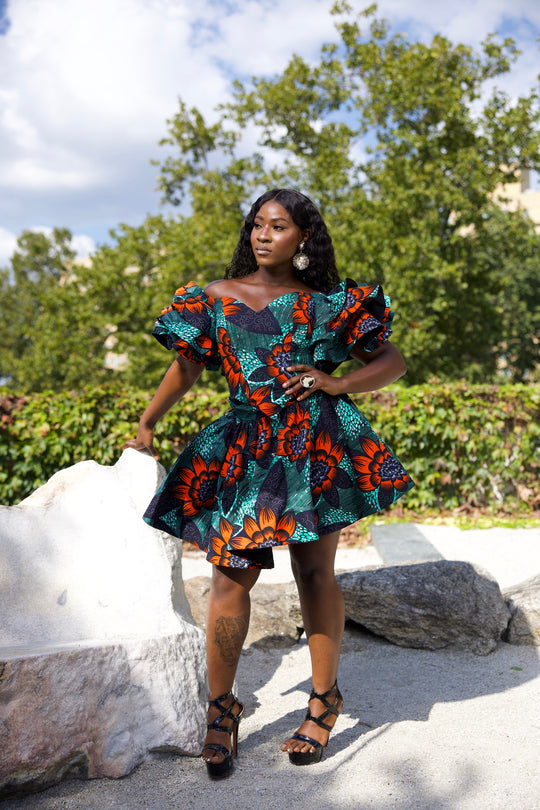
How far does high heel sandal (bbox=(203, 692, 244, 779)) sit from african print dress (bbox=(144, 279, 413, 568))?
51cm

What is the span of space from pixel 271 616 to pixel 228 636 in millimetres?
1688

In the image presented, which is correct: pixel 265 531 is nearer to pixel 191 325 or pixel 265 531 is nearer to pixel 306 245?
pixel 191 325

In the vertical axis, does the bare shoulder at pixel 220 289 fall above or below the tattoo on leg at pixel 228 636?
above

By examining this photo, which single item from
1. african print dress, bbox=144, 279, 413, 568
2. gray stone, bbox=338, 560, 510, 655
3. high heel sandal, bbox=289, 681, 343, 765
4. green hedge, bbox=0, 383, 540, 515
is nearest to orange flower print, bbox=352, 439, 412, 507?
african print dress, bbox=144, 279, 413, 568

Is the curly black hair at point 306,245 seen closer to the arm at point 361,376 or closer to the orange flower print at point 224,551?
the arm at point 361,376

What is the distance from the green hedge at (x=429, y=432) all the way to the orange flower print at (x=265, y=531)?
194 inches

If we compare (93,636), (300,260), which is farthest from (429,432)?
(93,636)

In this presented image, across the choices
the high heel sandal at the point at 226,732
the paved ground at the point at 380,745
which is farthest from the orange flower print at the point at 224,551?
the paved ground at the point at 380,745

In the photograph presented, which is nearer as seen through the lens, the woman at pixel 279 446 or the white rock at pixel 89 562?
the woman at pixel 279 446

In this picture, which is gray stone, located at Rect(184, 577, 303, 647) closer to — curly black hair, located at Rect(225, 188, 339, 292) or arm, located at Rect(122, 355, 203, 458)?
arm, located at Rect(122, 355, 203, 458)

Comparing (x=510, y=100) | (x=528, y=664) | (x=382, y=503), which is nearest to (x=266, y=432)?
(x=382, y=503)

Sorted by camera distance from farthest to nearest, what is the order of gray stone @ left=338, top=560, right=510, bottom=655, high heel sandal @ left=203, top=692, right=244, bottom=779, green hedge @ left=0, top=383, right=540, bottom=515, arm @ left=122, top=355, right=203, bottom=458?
green hedge @ left=0, top=383, right=540, bottom=515, gray stone @ left=338, top=560, right=510, bottom=655, arm @ left=122, top=355, right=203, bottom=458, high heel sandal @ left=203, top=692, right=244, bottom=779

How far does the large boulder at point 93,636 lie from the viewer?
227cm

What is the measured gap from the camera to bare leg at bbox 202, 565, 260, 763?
2457mm
